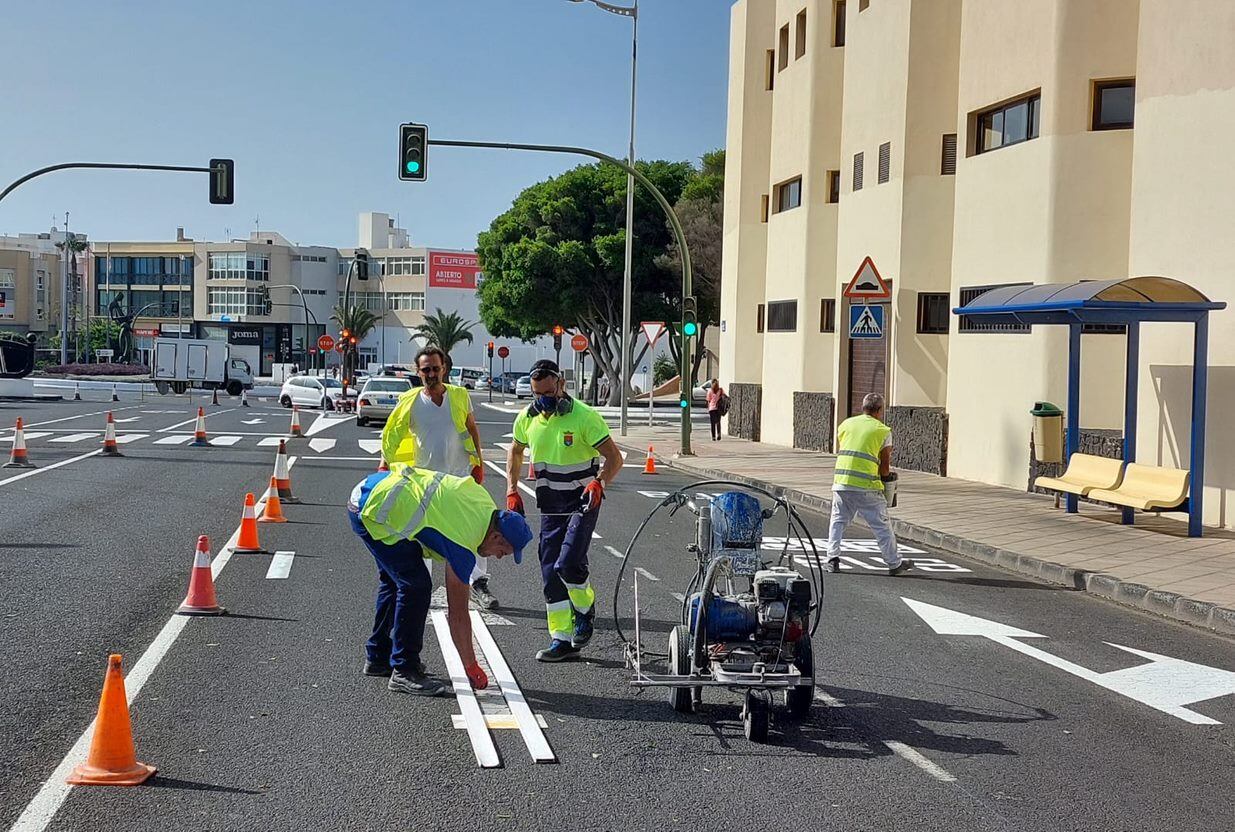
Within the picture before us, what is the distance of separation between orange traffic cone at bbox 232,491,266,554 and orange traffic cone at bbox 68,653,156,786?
6.71 m

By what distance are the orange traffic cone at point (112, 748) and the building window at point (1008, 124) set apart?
16.9 meters

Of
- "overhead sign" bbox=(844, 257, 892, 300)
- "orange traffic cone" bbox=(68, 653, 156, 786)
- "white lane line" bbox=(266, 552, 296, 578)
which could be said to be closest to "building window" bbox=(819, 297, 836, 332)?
"overhead sign" bbox=(844, 257, 892, 300)

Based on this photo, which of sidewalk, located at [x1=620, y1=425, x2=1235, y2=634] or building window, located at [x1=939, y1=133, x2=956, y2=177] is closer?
sidewalk, located at [x1=620, y1=425, x2=1235, y2=634]

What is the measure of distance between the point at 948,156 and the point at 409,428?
17197 mm

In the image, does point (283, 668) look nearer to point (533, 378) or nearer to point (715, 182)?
point (533, 378)

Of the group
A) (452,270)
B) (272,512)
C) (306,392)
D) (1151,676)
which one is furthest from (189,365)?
(1151,676)

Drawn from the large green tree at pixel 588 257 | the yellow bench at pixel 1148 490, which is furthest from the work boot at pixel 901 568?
the large green tree at pixel 588 257

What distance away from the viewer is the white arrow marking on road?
7.55 metres


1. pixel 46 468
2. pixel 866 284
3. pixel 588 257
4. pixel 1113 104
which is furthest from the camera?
pixel 588 257

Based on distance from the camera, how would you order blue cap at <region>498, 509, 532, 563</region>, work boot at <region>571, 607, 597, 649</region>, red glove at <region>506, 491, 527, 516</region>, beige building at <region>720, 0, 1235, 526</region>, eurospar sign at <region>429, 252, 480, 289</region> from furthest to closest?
eurospar sign at <region>429, 252, 480, 289</region> → beige building at <region>720, 0, 1235, 526</region> → red glove at <region>506, 491, 527, 516</region> → work boot at <region>571, 607, 597, 649</region> → blue cap at <region>498, 509, 532, 563</region>

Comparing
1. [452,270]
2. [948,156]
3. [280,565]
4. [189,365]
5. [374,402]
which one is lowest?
[280,565]

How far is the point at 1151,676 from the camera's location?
27.0 feet

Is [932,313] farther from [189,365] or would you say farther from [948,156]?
[189,365]

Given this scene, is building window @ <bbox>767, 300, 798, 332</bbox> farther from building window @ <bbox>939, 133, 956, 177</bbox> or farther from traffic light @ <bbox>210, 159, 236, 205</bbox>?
traffic light @ <bbox>210, 159, 236, 205</bbox>
